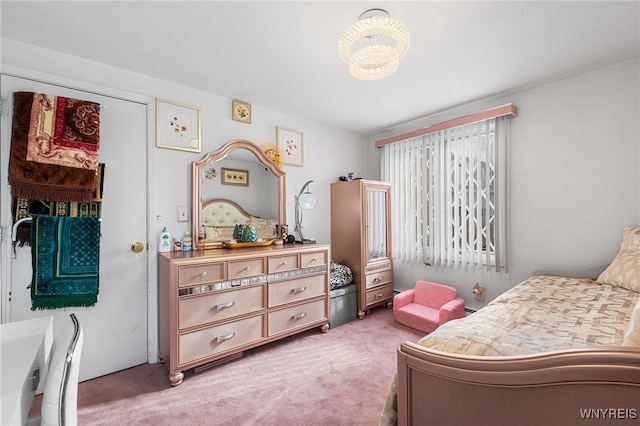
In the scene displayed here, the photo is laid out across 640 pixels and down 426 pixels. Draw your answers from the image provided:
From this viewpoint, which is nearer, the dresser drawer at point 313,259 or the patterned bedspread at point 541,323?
the patterned bedspread at point 541,323

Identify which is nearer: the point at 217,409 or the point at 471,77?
the point at 217,409

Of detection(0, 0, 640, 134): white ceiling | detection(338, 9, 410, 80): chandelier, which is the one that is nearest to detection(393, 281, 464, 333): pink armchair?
detection(0, 0, 640, 134): white ceiling

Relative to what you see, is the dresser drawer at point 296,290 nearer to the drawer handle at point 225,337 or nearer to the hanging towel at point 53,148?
the drawer handle at point 225,337

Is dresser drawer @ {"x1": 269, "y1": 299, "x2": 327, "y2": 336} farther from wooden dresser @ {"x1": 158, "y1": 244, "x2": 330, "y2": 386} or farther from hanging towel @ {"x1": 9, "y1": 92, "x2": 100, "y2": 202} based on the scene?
hanging towel @ {"x1": 9, "y1": 92, "x2": 100, "y2": 202}

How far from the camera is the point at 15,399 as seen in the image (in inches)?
31.1

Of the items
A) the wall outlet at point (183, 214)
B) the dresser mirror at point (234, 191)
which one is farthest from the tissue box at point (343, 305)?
the wall outlet at point (183, 214)

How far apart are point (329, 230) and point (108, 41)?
275 centimetres

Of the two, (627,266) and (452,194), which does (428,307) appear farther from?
(627,266)

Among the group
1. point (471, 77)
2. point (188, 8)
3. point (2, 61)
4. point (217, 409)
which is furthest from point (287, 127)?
point (217, 409)

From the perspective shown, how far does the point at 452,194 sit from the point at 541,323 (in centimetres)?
195

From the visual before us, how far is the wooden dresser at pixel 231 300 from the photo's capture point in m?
1.93

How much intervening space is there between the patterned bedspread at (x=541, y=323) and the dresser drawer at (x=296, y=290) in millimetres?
1426

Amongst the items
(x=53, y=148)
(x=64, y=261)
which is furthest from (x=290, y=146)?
(x=64, y=261)

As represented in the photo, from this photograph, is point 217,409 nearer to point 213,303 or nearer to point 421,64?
point 213,303
